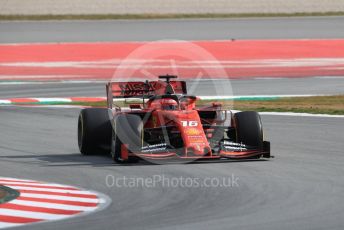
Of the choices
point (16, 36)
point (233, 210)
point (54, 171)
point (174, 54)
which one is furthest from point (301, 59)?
point (233, 210)

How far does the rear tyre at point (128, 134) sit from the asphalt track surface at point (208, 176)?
250mm

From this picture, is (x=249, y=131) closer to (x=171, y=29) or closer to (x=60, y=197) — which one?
(x=60, y=197)

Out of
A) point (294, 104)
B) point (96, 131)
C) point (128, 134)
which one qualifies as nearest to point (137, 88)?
point (96, 131)

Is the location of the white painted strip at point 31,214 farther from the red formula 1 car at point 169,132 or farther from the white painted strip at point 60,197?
the red formula 1 car at point 169,132

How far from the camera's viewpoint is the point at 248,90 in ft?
101

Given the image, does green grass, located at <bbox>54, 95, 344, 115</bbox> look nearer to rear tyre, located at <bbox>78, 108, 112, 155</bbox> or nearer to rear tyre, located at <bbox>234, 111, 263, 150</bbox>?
rear tyre, located at <bbox>234, 111, 263, 150</bbox>

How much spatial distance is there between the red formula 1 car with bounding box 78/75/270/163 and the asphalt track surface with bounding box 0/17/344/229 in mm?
223

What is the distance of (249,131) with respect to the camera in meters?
16.4

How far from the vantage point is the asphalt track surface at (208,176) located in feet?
36.5

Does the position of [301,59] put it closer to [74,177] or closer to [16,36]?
[16,36]

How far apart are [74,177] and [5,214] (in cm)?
337

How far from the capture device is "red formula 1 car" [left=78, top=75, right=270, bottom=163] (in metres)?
15.8

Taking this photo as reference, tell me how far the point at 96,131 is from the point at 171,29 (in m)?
45.7

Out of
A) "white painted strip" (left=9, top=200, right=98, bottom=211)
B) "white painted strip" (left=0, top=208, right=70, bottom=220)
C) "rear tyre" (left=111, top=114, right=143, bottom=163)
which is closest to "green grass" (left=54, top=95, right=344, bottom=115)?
"rear tyre" (left=111, top=114, right=143, bottom=163)
